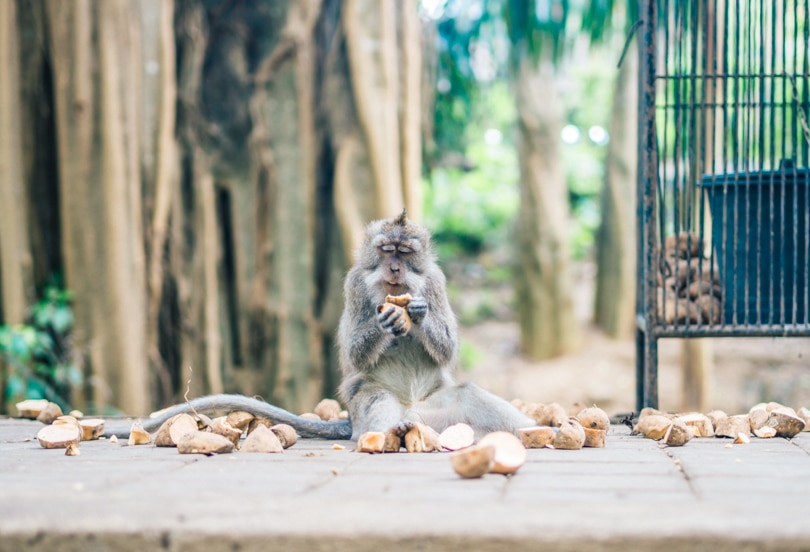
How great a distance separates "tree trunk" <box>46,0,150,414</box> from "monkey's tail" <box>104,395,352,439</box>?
2.45 meters

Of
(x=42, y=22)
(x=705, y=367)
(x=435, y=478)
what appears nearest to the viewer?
(x=435, y=478)

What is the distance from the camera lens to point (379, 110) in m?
7.95

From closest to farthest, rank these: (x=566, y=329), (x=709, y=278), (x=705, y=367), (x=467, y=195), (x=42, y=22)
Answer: (x=709, y=278), (x=42, y=22), (x=705, y=367), (x=566, y=329), (x=467, y=195)

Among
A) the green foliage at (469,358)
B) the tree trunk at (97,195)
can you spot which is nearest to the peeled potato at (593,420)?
the tree trunk at (97,195)

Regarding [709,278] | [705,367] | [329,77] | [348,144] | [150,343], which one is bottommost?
[705,367]

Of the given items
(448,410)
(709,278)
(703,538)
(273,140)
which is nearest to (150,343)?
(273,140)

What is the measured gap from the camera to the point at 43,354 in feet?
23.6

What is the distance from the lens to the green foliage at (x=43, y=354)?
6.63 m

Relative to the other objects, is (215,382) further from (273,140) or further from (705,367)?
(705,367)

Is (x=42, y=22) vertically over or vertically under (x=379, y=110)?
over

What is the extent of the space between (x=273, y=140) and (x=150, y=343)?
1.95 metres

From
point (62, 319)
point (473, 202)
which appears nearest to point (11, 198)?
point (62, 319)

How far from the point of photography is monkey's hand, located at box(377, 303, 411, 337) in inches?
171

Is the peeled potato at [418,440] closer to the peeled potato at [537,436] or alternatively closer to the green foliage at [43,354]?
the peeled potato at [537,436]
